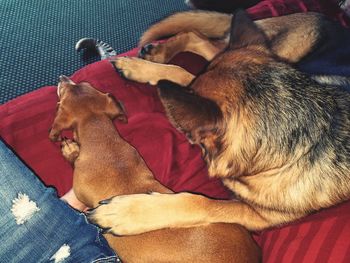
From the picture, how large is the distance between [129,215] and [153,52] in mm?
1097

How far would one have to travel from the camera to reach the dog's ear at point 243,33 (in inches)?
74.7

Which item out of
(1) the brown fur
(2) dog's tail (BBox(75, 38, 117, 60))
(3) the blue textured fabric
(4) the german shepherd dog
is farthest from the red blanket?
(3) the blue textured fabric

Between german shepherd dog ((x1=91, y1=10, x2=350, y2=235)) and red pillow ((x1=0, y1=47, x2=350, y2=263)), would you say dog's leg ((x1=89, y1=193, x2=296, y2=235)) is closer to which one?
german shepherd dog ((x1=91, y1=10, x2=350, y2=235))

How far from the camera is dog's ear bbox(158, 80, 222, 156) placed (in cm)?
131

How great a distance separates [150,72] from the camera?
7.52 ft

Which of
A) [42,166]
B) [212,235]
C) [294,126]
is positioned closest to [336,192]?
[294,126]

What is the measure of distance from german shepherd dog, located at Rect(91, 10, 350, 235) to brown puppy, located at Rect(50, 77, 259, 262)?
0.23ft

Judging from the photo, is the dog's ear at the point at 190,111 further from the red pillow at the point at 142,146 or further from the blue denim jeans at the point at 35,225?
the blue denim jeans at the point at 35,225

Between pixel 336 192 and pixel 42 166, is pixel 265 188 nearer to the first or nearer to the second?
pixel 336 192

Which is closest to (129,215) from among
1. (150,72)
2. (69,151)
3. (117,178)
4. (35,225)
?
(117,178)

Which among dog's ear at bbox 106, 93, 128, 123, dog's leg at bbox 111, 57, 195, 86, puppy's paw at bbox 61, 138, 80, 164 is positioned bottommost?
puppy's paw at bbox 61, 138, 80, 164

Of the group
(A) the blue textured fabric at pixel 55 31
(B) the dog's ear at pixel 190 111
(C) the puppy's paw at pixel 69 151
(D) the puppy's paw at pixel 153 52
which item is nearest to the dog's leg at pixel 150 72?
(D) the puppy's paw at pixel 153 52

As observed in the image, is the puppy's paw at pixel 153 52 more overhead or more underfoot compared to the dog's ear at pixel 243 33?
more underfoot

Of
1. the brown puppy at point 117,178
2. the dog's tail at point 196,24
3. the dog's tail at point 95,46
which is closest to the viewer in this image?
the brown puppy at point 117,178
